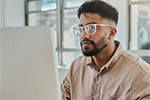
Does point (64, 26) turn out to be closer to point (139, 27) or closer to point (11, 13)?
point (11, 13)

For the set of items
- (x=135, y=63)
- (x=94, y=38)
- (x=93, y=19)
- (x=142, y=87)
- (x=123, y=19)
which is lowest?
(x=142, y=87)

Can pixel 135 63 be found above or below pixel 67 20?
below

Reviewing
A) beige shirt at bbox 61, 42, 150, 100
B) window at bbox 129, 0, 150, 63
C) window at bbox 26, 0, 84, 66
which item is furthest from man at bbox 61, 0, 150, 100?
window at bbox 26, 0, 84, 66

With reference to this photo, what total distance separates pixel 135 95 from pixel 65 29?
2071 millimetres

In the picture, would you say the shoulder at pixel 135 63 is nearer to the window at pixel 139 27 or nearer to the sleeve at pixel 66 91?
the sleeve at pixel 66 91

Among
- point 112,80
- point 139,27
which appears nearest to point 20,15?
point 139,27

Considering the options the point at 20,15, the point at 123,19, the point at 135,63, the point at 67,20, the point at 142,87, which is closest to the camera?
the point at 142,87

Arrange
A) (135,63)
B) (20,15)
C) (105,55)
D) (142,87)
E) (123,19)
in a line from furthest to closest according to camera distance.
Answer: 1. (20,15)
2. (123,19)
3. (105,55)
4. (135,63)
5. (142,87)

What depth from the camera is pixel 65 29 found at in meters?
2.98

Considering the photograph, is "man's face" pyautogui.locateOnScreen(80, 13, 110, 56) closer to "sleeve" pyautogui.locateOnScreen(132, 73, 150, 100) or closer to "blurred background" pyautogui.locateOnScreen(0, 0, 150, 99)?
"sleeve" pyautogui.locateOnScreen(132, 73, 150, 100)

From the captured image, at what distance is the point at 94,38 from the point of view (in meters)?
1.16

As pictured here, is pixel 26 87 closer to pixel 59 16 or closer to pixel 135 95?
pixel 59 16

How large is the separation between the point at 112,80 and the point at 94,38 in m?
0.26

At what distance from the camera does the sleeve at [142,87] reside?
0.99 m
